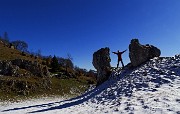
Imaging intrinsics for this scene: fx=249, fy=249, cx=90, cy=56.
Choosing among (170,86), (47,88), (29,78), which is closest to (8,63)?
(29,78)

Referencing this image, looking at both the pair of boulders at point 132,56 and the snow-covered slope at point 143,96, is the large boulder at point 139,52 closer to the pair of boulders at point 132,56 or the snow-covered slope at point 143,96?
the pair of boulders at point 132,56

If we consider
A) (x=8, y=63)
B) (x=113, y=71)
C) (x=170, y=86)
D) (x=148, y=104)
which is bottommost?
(x=148, y=104)

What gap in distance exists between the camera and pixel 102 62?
3728 cm

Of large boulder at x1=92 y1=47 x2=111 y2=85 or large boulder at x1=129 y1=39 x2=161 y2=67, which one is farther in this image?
large boulder at x1=92 y1=47 x2=111 y2=85

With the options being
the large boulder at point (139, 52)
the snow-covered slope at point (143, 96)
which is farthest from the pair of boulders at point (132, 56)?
the snow-covered slope at point (143, 96)

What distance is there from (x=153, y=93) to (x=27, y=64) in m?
46.3

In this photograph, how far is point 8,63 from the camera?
5547cm

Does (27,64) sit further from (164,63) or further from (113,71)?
(164,63)

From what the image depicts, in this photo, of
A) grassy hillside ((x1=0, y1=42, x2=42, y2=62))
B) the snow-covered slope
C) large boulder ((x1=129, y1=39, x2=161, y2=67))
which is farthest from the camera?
grassy hillside ((x1=0, y1=42, x2=42, y2=62))

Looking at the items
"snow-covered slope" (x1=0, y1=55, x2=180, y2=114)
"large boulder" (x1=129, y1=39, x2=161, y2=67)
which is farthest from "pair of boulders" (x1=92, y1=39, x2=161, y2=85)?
"snow-covered slope" (x1=0, y1=55, x2=180, y2=114)

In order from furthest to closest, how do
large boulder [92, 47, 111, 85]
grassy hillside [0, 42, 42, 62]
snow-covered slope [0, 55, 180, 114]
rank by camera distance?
grassy hillside [0, 42, 42, 62] < large boulder [92, 47, 111, 85] < snow-covered slope [0, 55, 180, 114]

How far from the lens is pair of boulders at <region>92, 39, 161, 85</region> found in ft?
107

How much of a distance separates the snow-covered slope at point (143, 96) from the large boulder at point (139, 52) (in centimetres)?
165

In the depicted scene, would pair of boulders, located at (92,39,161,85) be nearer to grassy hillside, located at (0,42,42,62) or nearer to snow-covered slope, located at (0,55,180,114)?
snow-covered slope, located at (0,55,180,114)
